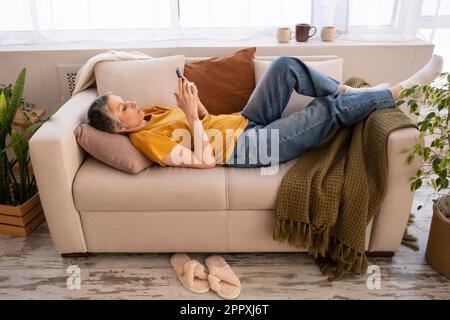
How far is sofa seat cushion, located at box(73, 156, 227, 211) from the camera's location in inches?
66.6

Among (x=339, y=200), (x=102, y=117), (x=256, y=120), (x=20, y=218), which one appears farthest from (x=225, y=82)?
(x=20, y=218)

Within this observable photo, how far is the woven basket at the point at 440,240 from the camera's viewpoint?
168 cm

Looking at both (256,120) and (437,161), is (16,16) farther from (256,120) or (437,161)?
(437,161)

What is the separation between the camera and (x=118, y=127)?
1.81 m

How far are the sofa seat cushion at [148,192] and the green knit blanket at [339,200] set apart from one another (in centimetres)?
28

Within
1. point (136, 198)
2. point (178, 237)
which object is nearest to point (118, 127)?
point (136, 198)

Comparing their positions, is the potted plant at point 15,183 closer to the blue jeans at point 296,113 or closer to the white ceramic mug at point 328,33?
the blue jeans at point 296,113

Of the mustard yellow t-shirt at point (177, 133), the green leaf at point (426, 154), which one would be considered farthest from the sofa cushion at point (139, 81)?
the green leaf at point (426, 154)

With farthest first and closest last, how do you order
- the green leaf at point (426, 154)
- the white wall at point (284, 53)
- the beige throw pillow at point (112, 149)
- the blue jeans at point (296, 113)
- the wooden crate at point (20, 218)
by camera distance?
1. the white wall at point (284, 53)
2. the wooden crate at point (20, 218)
3. the blue jeans at point (296, 113)
4. the beige throw pillow at point (112, 149)
5. the green leaf at point (426, 154)

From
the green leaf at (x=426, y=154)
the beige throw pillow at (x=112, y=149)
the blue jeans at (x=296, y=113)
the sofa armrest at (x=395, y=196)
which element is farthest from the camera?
the blue jeans at (x=296, y=113)

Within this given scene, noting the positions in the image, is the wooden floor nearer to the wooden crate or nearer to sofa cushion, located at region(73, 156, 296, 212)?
the wooden crate

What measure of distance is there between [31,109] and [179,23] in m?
1.00

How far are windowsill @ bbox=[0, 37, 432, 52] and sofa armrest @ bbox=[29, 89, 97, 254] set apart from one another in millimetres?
787

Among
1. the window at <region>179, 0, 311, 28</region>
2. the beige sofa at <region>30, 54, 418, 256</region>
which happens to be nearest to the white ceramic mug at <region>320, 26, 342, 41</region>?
the window at <region>179, 0, 311, 28</region>
